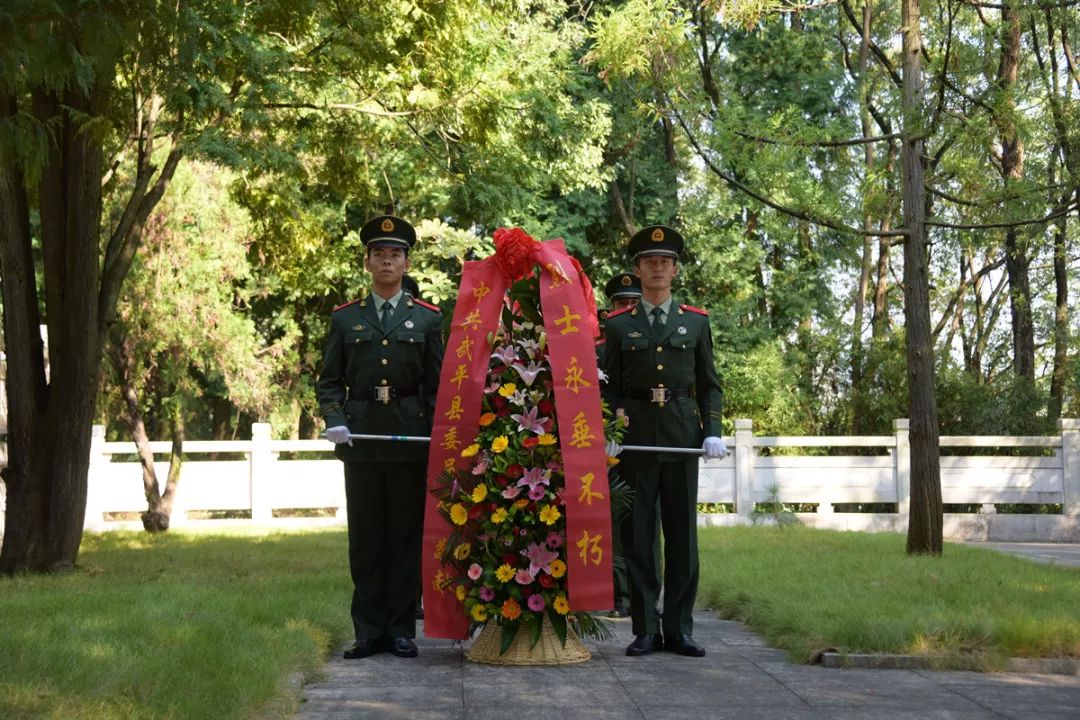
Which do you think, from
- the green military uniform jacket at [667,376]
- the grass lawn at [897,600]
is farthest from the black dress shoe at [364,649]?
the grass lawn at [897,600]

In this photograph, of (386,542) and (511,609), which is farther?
(386,542)

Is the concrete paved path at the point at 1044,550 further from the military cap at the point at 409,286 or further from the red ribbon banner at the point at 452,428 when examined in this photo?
the red ribbon banner at the point at 452,428

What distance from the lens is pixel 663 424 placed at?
703 centimetres

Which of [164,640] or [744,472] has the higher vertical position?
[744,472]

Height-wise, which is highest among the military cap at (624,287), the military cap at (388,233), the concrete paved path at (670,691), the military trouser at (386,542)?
the military cap at (624,287)

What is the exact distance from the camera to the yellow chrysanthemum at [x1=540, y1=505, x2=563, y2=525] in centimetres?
643

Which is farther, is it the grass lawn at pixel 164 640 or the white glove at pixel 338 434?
the white glove at pixel 338 434

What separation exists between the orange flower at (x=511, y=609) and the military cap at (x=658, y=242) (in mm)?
1973

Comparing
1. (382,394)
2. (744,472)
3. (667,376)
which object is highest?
(667,376)

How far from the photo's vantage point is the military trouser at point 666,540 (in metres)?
7.00

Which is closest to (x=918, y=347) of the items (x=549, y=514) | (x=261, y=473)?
(x=549, y=514)

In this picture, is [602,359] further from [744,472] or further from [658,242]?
[744,472]

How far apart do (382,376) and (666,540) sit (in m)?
1.73

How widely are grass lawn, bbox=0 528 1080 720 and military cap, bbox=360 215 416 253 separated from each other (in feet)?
6.67
